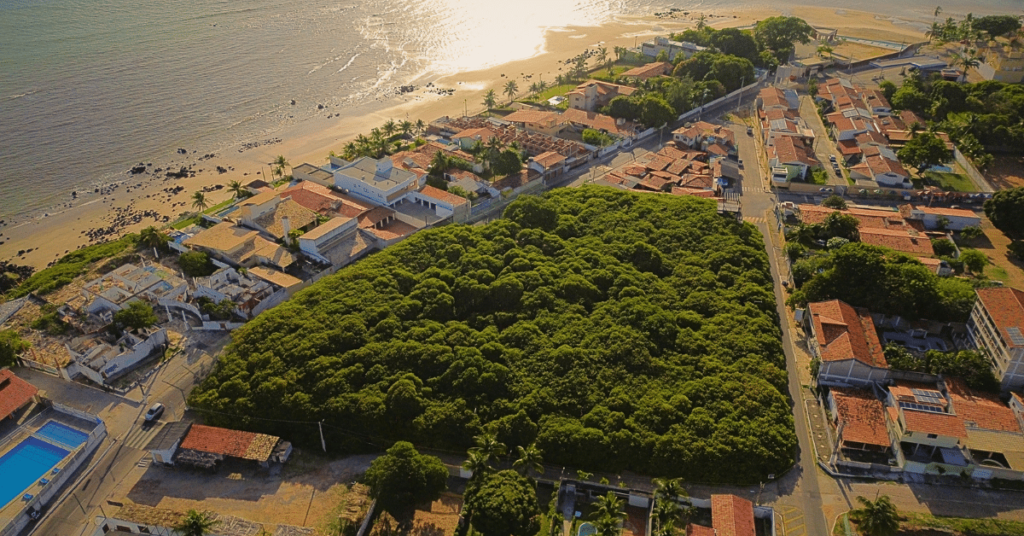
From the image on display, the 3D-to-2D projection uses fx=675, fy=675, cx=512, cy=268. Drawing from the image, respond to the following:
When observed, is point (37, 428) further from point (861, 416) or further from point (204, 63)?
point (204, 63)

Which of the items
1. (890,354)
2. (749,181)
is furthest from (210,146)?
(890,354)

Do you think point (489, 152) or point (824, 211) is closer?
point (824, 211)

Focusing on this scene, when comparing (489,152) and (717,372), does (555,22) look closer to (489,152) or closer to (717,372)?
(489,152)

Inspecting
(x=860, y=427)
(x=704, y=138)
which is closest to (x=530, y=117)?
(x=704, y=138)

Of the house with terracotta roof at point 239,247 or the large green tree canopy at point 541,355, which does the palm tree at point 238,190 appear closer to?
the house with terracotta roof at point 239,247

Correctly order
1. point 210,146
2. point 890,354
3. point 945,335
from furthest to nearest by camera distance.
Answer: point 210,146, point 945,335, point 890,354

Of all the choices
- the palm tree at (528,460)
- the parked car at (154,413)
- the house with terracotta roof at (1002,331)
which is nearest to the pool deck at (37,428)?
the parked car at (154,413)
